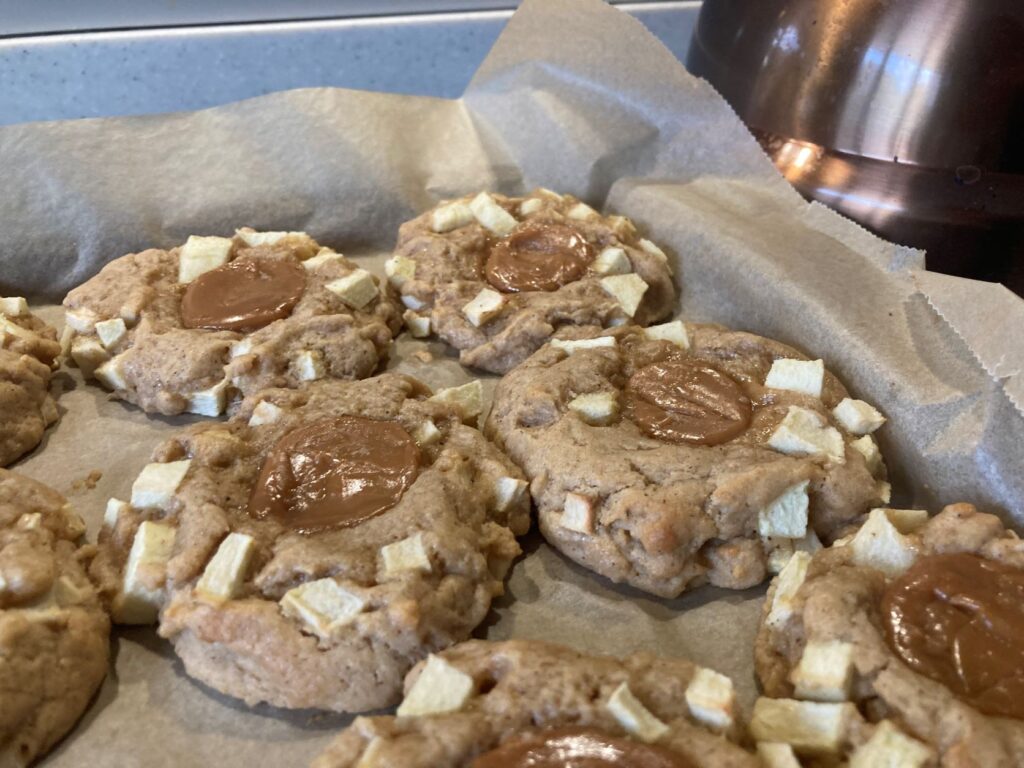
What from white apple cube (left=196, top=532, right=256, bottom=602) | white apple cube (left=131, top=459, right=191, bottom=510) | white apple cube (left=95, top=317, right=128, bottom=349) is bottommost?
white apple cube (left=95, top=317, right=128, bottom=349)

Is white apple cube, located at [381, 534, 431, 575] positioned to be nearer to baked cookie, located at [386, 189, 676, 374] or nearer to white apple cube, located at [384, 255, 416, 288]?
baked cookie, located at [386, 189, 676, 374]

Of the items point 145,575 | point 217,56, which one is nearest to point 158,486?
point 145,575

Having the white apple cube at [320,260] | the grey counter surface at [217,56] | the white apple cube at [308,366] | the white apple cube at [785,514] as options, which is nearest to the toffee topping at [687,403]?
the white apple cube at [785,514]

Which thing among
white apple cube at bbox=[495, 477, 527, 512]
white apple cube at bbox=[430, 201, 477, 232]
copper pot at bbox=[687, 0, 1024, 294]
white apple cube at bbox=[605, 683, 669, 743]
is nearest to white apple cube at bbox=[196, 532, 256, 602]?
white apple cube at bbox=[495, 477, 527, 512]

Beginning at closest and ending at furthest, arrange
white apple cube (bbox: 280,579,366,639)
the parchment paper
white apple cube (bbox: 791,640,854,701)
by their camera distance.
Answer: white apple cube (bbox: 791,640,854,701) → white apple cube (bbox: 280,579,366,639) → the parchment paper

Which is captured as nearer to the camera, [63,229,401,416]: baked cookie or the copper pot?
the copper pot

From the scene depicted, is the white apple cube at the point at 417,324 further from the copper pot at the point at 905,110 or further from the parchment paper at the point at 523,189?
the copper pot at the point at 905,110

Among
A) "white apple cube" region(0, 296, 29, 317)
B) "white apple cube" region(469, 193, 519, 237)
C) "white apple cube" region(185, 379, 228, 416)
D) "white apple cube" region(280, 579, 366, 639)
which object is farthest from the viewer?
"white apple cube" region(469, 193, 519, 237)

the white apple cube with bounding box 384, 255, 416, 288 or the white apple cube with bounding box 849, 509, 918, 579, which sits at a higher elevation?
the white apple cube with bounding box 849, 509, 918, 579
